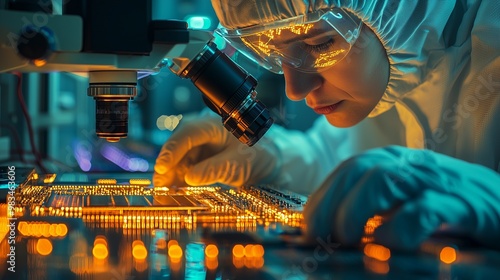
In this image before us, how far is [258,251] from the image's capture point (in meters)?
0.90

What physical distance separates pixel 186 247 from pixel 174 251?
31 mm

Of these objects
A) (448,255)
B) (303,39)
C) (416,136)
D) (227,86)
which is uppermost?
(303,39)

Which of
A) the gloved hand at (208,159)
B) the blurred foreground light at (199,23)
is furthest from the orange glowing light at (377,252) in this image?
the gloved hand at (208,159)

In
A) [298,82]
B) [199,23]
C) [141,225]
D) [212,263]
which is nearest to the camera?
[212,263]

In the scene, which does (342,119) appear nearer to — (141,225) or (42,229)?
(141,225)

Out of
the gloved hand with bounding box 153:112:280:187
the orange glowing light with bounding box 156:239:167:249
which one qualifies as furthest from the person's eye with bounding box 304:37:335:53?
the orange glowing light with bounding box 156:239:167:249

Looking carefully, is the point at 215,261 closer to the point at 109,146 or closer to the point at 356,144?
the point at 356,144

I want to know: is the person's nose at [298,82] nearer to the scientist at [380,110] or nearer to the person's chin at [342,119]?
the scientist at [380,110]

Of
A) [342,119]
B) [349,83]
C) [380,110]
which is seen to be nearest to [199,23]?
[349,83]

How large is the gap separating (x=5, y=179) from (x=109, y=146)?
1.67 metres

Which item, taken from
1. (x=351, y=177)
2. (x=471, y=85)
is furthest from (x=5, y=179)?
(x=471, y=85)

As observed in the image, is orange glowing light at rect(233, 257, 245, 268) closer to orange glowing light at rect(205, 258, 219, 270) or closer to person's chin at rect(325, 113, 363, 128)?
orange glowing light at rect(205, 258, 219, 270)

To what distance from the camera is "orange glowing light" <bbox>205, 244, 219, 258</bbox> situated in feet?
2.85

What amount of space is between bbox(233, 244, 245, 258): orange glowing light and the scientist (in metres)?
0.12
